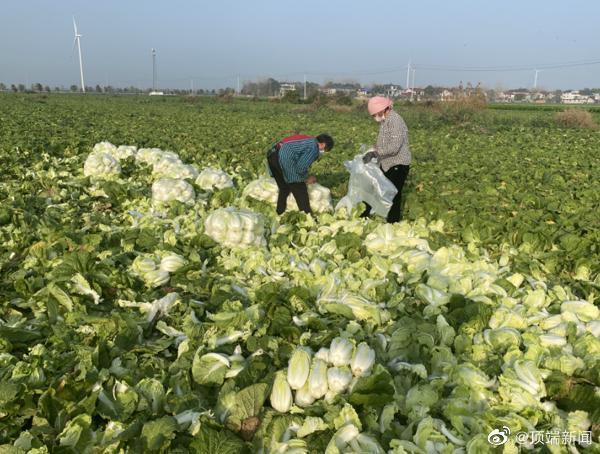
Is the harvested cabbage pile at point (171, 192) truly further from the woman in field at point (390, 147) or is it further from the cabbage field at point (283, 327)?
the woman in field at point (390, 147)

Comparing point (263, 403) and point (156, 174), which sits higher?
point (156, 174)

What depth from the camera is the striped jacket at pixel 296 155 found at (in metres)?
6.41

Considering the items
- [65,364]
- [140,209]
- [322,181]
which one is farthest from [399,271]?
[322,181]

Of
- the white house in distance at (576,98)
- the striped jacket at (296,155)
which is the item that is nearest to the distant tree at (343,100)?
the striped jacket at (296,155)

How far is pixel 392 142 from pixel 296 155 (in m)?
1.50

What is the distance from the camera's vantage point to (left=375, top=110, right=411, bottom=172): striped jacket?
6.82m

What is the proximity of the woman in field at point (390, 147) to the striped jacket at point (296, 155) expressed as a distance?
1093 mm

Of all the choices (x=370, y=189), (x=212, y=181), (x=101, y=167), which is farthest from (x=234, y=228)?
(x=101, y=167)

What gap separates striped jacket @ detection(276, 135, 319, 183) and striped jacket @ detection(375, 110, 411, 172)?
3.61 ft

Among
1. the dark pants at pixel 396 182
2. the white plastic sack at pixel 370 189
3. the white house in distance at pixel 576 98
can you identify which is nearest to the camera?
the white plastic sack at pixel 370 189

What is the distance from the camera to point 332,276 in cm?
443

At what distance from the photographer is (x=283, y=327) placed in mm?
3541

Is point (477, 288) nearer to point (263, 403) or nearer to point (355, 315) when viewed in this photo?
point (355, 315)

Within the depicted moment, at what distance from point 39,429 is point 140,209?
4375mm
